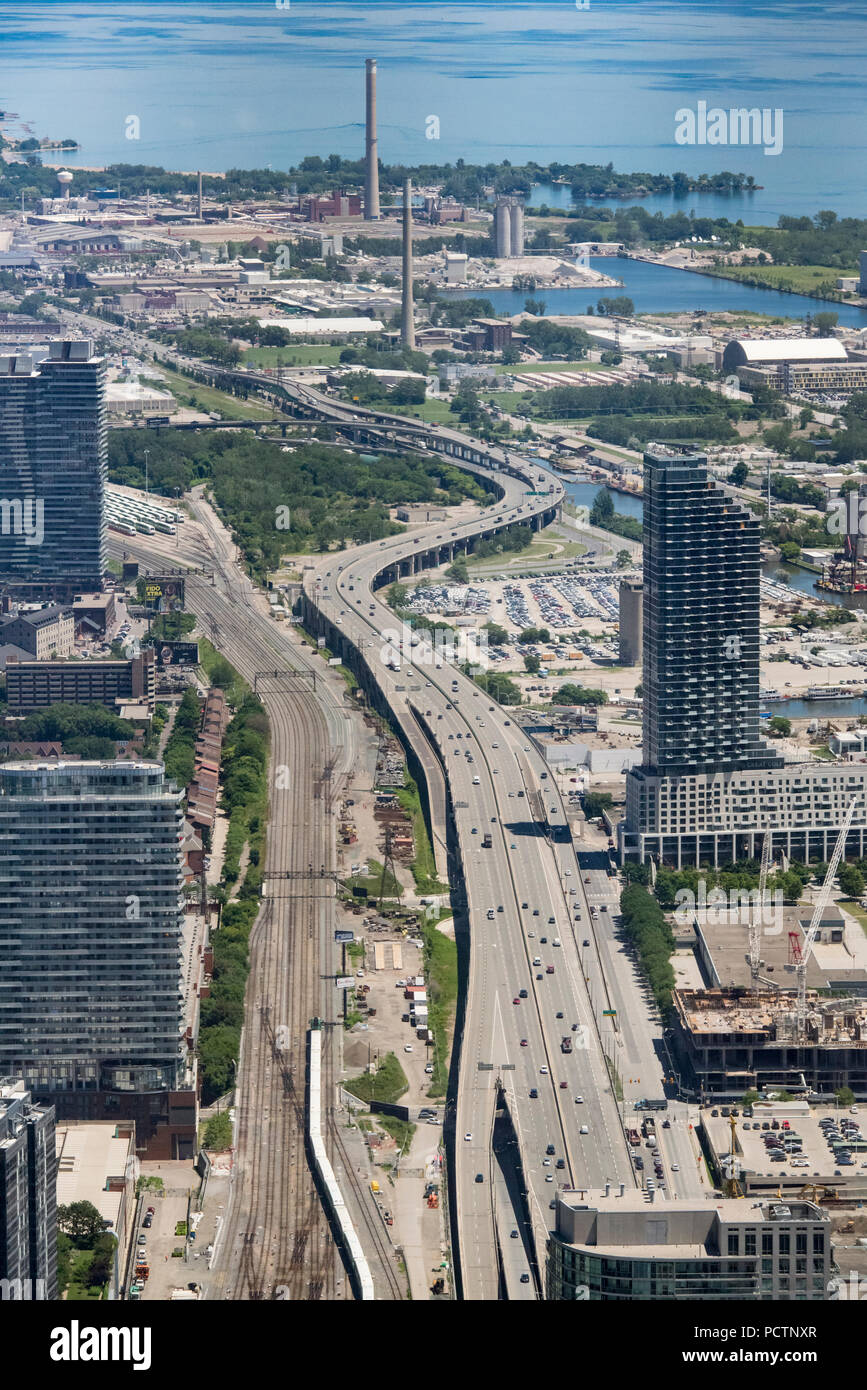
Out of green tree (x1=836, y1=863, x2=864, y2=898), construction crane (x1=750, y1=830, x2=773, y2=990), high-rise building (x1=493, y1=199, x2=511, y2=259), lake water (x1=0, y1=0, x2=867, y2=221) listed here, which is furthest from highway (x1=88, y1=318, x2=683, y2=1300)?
lake water (x1=0, y1=0, x2=867, y2=221)

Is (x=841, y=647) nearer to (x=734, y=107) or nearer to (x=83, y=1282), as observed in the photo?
(x=83, y=1282)

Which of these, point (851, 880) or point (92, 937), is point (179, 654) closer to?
point (851, 880)

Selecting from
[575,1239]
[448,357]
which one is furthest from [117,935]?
[448,357]

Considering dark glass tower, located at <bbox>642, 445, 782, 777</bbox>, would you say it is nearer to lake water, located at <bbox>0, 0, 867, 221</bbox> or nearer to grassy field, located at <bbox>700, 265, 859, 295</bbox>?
grassy field, located at <bbox>700, 265, 859, 295</bbox>

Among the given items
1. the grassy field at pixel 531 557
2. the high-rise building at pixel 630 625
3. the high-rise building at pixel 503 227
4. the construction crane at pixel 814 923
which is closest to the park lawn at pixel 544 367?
the high-rise building at pixel 503 227

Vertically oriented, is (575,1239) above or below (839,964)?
above
